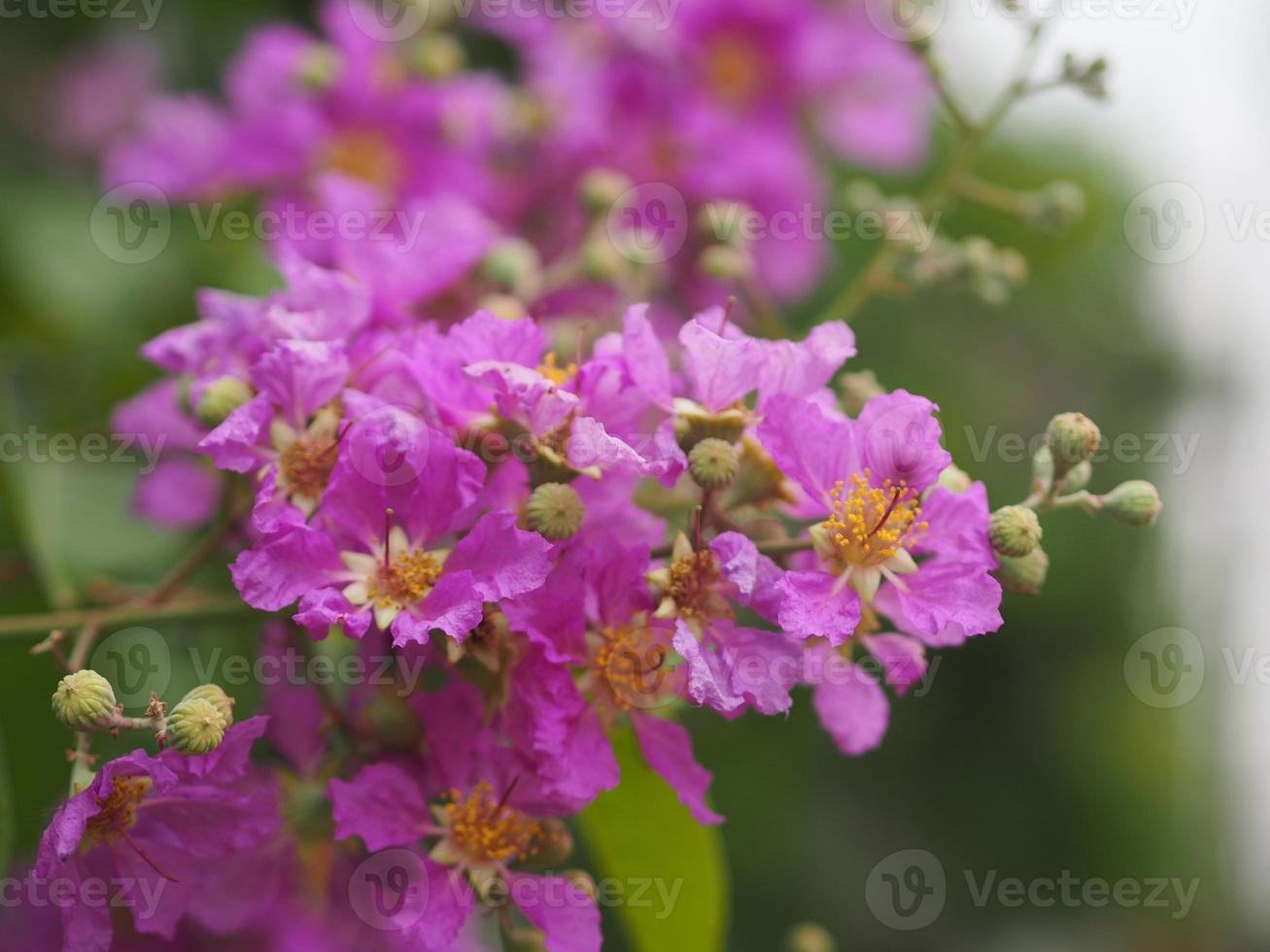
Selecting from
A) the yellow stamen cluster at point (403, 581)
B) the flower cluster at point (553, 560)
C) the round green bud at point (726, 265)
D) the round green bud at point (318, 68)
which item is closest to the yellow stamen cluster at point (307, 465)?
the flower cluster at point (553, 560)

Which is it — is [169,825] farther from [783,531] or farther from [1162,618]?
[1162,618]

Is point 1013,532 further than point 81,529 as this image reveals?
No

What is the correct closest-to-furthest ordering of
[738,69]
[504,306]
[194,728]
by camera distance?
1. [194,728]
2. [504,306]
3. [738,69]

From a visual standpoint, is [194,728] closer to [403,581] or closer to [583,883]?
[403,581]

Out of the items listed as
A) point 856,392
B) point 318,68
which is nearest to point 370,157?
point 318,68

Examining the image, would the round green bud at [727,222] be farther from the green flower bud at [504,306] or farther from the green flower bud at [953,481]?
the green flower bud at [953,481]

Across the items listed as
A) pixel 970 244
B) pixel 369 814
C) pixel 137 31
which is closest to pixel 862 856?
pixel 970 244
